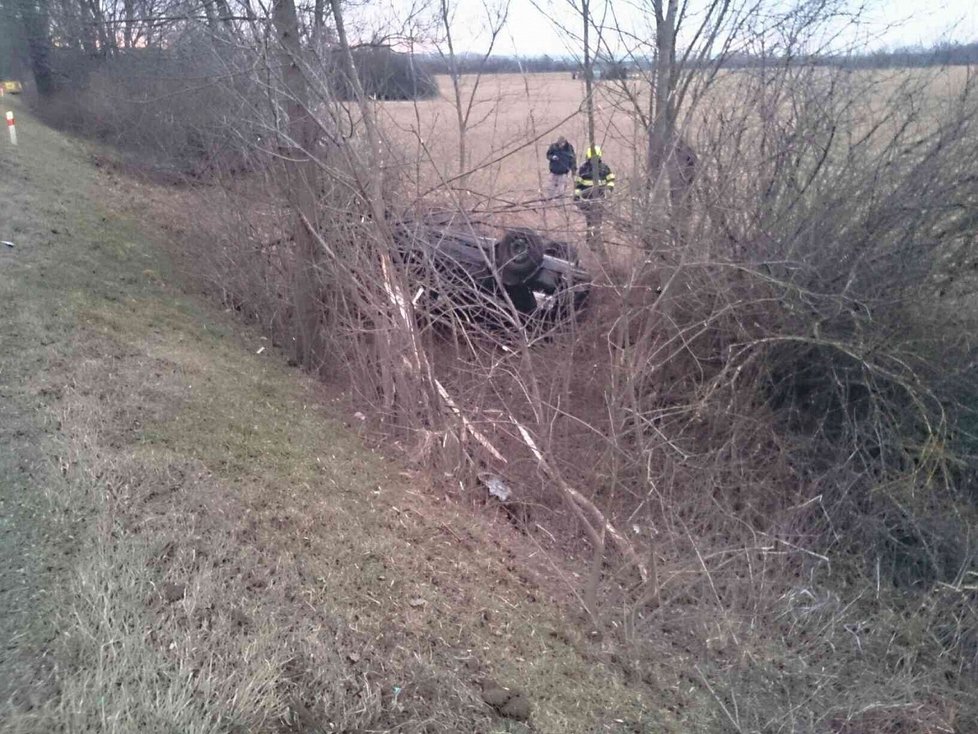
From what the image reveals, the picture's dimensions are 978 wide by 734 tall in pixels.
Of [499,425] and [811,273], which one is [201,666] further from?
[811,273]

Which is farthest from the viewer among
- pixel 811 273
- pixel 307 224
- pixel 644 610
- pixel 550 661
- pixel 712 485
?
pixel 307 224

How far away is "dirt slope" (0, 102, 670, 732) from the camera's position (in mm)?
3502

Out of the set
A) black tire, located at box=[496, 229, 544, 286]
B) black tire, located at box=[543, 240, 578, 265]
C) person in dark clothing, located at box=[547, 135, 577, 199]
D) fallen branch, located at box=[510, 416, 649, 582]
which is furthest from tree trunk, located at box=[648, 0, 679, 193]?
fallen branch, located at box=[510, 416, 649, 582]

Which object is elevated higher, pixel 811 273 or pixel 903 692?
pixel 811 273

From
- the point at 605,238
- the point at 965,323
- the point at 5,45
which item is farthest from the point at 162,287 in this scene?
the point at 5,45

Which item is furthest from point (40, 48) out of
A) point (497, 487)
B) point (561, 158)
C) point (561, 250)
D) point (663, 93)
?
point (497, 487)

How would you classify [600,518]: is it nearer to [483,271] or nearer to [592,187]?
[592,187]

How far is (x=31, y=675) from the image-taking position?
3369 millimetres

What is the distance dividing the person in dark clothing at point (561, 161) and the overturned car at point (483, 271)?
755mm

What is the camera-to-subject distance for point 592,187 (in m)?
7.52

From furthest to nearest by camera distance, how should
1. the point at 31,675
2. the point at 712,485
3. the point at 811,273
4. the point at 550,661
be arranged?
1. the point at 811,273
2. the point at 712,485
3. the point at 550,661
4. the point at 31,675

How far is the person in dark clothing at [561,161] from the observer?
344 inches

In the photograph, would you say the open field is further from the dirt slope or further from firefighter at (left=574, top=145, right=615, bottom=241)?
the dirt slope

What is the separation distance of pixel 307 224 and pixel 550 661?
229 inches
